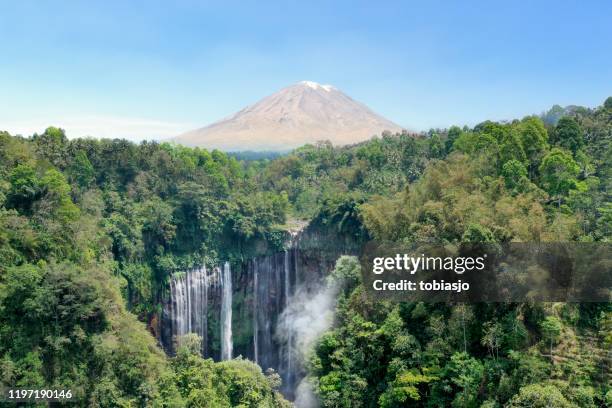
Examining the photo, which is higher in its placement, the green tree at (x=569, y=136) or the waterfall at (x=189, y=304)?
the green tree at (x=569, y=136)

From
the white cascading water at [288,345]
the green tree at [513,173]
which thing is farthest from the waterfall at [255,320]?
the green tree at [513,173]

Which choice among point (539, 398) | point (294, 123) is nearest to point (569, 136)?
point (539, 398)

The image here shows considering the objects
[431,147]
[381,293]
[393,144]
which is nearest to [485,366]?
[381,293]

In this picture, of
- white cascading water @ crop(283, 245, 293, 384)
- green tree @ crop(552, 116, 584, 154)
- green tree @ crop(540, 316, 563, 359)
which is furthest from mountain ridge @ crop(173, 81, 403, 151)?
green tree @ crop(540, 316, 563, 359)

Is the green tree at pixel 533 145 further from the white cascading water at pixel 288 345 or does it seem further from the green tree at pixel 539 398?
the white cascading water at pixel 288 345

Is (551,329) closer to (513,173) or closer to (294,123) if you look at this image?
(513,173)

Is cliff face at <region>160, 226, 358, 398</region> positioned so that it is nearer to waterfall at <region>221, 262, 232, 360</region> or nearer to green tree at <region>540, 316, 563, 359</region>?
waterfall at <region>221, 262, 232, 360</region>
